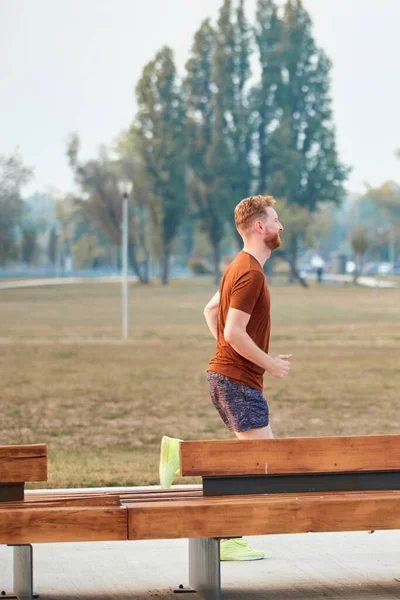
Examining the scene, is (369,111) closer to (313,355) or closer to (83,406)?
(313,355)

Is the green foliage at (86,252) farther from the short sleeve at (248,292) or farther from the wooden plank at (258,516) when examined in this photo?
the wooden plank at (258,516)

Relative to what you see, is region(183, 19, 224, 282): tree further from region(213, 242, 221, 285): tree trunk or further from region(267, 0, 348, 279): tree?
region(267, 0, 348, 279): tree

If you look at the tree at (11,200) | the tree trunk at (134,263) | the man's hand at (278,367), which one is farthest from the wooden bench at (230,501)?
the tree trunk at (134,263)

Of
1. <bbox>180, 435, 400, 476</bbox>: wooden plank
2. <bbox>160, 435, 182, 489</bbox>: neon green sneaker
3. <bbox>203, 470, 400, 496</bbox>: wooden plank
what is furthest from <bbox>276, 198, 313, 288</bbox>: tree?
<bbox>180, 435, 400, 476</bbox>: wooden plank

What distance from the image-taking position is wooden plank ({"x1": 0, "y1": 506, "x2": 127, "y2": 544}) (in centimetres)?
436

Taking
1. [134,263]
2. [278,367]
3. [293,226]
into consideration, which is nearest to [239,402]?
[278,367]

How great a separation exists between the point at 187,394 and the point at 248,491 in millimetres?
12025

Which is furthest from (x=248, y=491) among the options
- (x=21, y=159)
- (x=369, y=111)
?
(x=369, y=111)

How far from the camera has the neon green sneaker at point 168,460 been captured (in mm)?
5059

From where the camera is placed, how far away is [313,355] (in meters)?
Result: 23.7

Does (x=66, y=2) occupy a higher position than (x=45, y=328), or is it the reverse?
(x=66, y=2)

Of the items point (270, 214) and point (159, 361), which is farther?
point (159, 361)

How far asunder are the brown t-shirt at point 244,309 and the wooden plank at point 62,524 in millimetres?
976

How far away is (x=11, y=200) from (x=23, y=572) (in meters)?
80.1
